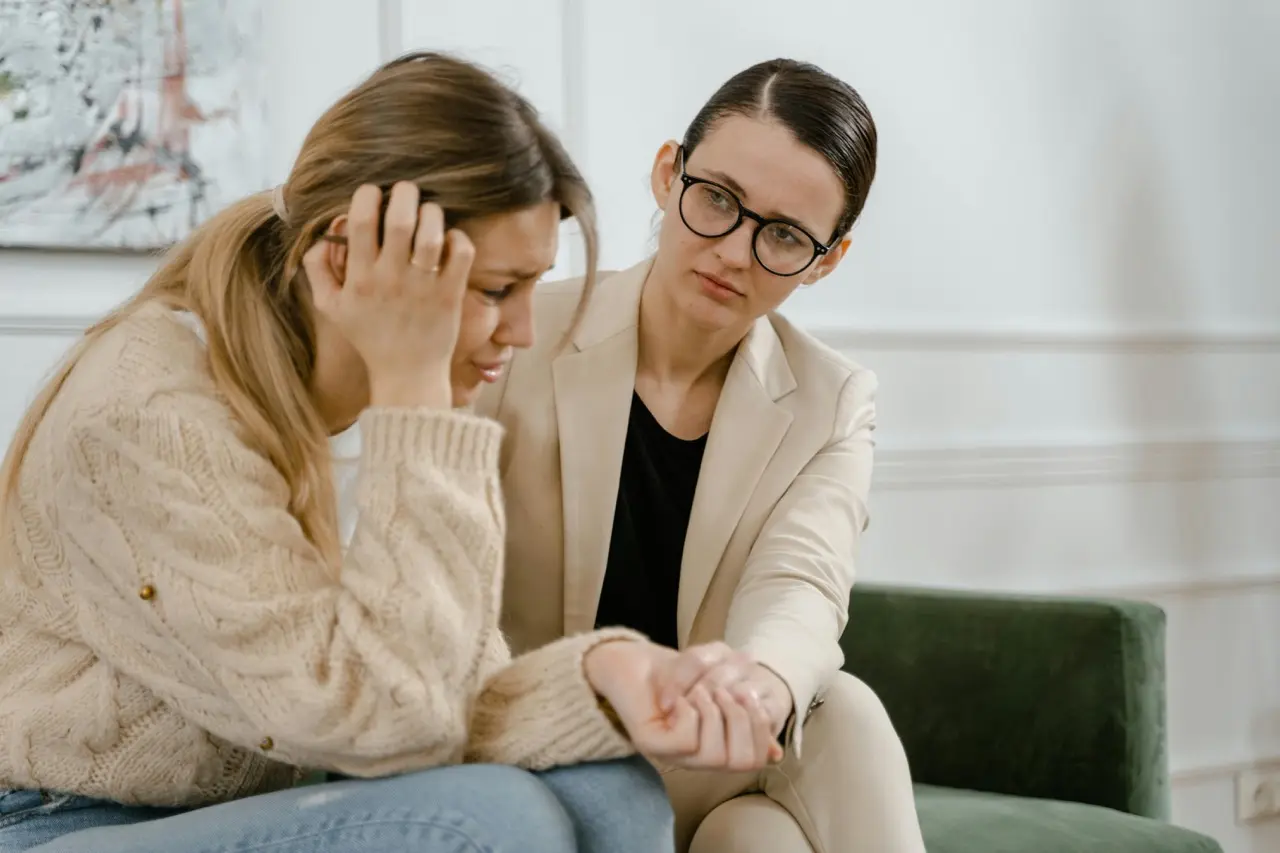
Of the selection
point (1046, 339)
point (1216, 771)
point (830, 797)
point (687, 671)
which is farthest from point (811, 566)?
point (1216, 771)

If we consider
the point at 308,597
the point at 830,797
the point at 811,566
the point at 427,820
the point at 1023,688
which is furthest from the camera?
the point at 1023,688

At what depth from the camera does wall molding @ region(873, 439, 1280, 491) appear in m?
2.44

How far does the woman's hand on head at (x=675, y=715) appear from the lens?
96 centimetres

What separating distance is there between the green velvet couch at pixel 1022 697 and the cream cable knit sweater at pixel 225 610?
2.63 ft

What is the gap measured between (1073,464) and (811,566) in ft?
4.45

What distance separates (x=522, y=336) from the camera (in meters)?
1.11

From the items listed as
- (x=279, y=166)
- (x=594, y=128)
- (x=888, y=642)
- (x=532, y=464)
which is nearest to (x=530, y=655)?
(x=532, y=464)

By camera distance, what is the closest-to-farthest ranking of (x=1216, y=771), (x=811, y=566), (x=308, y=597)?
(x=308, y=597) < (x=811, y=566) < (x=1216, y=771)

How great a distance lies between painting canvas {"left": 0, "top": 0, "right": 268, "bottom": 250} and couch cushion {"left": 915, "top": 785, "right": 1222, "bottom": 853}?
1272mm

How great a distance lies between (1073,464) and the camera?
256cm

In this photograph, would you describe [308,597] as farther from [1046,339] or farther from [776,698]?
[1046,339]

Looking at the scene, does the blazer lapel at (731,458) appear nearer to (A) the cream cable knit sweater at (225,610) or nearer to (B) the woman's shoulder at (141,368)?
(A) the cream cable knit sweater at (225,610)

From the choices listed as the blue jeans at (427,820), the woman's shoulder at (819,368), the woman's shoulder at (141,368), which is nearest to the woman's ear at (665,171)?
the woman's shoulder at (819,368)

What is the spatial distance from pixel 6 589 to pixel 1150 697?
52.8 inches
